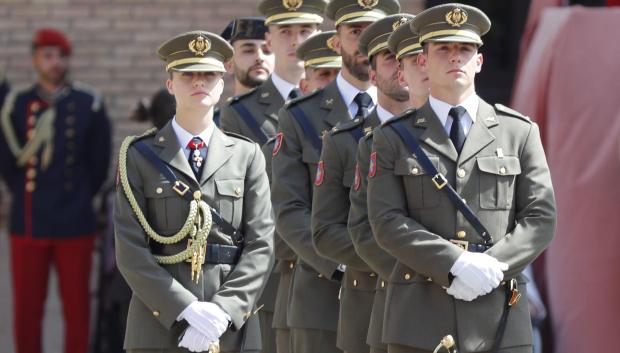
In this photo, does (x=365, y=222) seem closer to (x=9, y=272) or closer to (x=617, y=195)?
(x=617, y=195)

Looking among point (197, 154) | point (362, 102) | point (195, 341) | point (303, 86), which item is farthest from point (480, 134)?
point (303, 86)

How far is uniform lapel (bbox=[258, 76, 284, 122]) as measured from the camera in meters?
8.16

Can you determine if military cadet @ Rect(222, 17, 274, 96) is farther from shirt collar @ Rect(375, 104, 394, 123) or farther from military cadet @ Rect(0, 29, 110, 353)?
military cadet @ Rect(0, 29, 110, 353)

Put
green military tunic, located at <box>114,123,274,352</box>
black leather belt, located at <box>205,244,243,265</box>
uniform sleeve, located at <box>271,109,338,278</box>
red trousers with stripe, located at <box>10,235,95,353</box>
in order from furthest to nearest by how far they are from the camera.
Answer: red trousers with stripe, located at <box>10,235,95,353</box>, uniform sleeve, located at <box>271,109,338,278</box>, black leather belt, located at <box>205,244,243,265</box>, green military tunic, located at <box>114,123,274,352</box>

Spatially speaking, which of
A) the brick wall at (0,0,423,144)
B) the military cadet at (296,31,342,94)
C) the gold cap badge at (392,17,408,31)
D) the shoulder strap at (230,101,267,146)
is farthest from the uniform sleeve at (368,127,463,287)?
the brick wall at (0,0,423,144)

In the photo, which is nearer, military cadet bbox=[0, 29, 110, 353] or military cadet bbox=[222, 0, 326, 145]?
military cadet bbox=[222, 0, 326, 145]

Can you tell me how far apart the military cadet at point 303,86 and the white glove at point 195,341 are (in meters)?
1.38

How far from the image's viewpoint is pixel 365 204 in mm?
6332

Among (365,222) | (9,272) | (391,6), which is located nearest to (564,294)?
(391,6)

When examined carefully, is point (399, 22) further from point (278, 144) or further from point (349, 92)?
point (278, 144)

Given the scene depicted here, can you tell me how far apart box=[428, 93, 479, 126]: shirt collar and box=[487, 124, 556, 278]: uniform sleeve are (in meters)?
0.22

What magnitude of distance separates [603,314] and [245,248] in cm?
317

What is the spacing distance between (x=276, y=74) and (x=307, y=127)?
109 centimetres

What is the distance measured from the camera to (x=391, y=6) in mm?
7523
